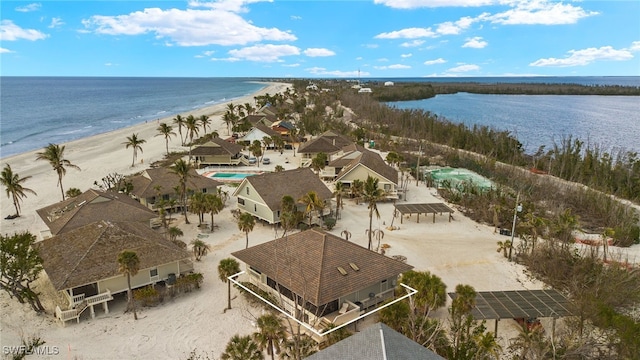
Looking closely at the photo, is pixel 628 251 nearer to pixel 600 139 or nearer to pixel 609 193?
pixel 609 193

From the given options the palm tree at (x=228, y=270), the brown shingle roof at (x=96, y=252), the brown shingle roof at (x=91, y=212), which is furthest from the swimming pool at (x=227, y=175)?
the palm tree at (x=228, y=270)

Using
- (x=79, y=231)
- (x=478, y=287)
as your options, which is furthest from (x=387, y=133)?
(x=79, y=231)

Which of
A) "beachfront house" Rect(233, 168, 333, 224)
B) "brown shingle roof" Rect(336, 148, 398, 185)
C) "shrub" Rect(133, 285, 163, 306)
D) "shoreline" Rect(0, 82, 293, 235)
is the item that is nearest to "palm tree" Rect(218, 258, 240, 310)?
"shrub" Rect(133, 285, 163, 306)

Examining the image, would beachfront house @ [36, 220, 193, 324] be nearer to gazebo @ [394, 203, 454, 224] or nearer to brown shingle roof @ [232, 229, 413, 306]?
brown shingle roof @ [232, 229, 413, 306]

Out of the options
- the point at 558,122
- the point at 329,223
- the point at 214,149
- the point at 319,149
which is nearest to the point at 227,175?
the point at 214,149

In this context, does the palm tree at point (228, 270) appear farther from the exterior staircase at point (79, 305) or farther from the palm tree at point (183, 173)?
the palm tree at point (183, 173)

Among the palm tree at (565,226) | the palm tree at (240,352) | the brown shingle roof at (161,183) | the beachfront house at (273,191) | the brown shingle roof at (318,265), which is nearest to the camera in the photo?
the palm tree at (240,352)

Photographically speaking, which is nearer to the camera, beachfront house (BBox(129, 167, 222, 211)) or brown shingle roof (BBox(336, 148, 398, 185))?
beachfront house (BBox(129, 167, 222, 211))
